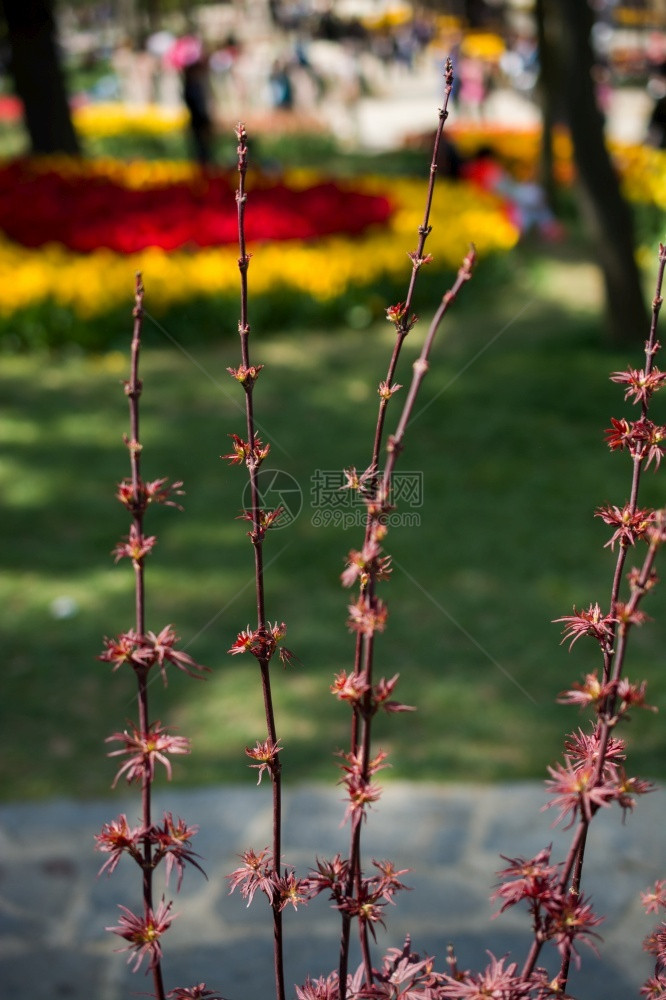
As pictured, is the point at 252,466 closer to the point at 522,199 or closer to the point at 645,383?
the point at 645,383

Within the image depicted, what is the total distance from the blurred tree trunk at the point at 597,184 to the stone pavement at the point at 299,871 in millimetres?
4668

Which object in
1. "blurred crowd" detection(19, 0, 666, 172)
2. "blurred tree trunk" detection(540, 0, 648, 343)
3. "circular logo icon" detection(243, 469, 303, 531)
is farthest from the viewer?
"blurred crowd" detection(19, 0, 666, 172)

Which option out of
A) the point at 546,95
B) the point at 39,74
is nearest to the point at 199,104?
the point at 39,74

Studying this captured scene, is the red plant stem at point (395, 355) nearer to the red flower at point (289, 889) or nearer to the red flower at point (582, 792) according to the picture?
the red flower at point (289, 889)

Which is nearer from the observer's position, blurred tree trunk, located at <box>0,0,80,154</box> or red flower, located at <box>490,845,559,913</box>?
red flower, located at <box>490,845,559,913</box>

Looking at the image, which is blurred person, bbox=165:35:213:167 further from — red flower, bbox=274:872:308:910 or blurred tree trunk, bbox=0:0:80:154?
red flower, bbox=274:872:308:910

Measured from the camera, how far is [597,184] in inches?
277

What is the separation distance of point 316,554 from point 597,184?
12.4 ft

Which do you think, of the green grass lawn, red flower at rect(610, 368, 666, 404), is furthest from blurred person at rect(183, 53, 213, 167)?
red flower at rect(610, 368, 666, 404)

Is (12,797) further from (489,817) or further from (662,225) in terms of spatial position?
(662,225)

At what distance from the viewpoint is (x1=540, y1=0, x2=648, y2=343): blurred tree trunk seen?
22.3 ft

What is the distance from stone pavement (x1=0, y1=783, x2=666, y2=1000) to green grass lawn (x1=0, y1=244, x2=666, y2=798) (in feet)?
0.62

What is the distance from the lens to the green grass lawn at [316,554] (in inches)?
138

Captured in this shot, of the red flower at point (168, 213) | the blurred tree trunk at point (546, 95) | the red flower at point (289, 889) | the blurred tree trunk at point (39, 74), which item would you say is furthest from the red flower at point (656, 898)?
the blurred tree trunk at point (39, 74)
